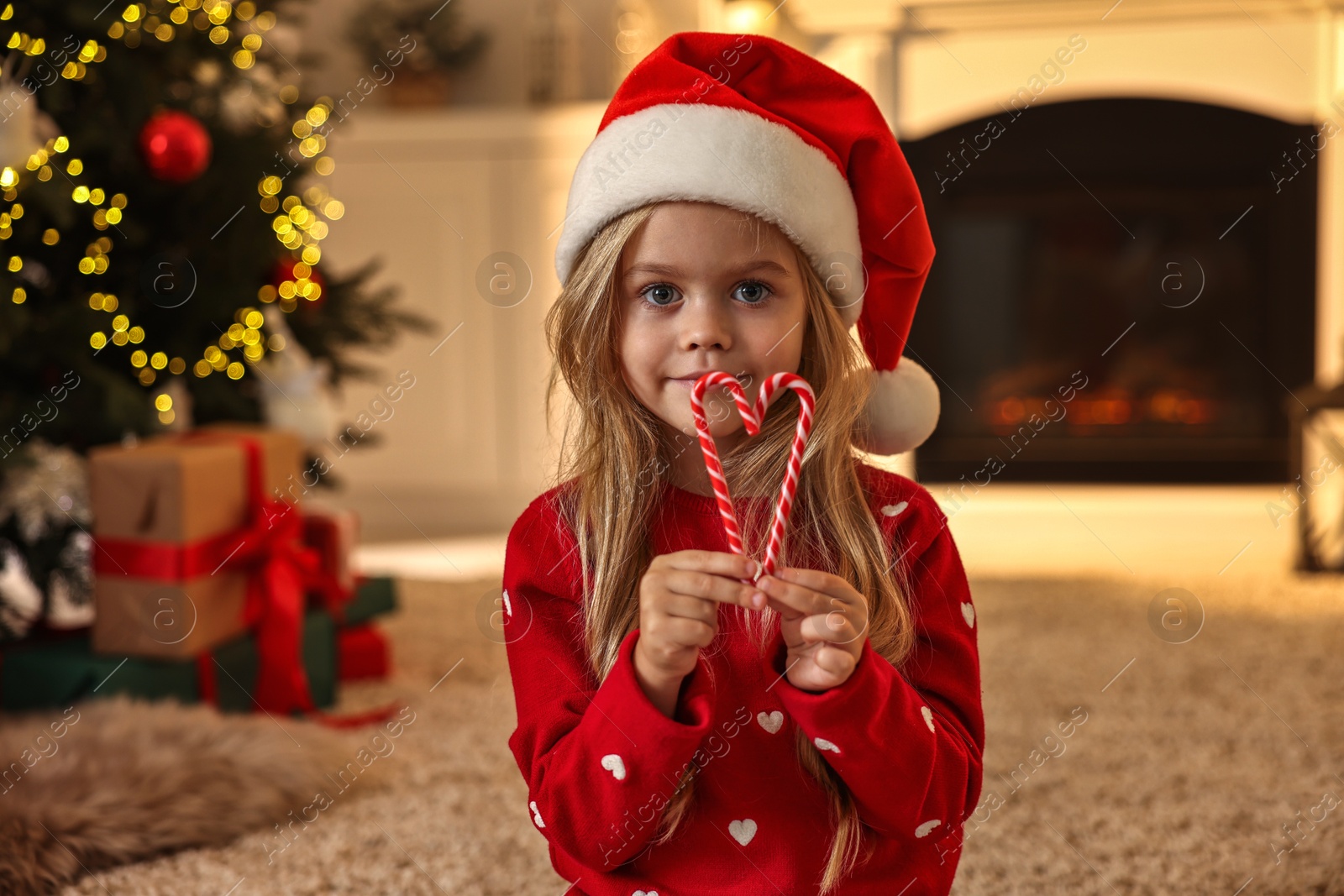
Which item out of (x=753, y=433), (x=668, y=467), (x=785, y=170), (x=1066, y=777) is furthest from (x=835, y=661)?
(x=1066, y=777)

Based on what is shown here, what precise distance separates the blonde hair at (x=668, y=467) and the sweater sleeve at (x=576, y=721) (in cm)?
2

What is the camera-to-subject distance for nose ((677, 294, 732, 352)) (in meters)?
0.84

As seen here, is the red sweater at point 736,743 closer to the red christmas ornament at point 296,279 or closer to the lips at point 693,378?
the lips at point 693,378

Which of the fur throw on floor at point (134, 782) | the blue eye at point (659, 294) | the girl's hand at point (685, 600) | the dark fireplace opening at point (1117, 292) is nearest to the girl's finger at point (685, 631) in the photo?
the girl's hand at point (685, 600)

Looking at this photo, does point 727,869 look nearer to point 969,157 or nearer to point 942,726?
point 942,726

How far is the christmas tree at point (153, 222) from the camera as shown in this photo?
1.69 m

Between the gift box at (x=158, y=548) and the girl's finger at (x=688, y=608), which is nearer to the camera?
the girl's finger at (x=688, y=608)

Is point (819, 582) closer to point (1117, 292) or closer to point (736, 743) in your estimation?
point (736, 743)

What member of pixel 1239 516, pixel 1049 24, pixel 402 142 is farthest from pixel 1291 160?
pixel 402 142

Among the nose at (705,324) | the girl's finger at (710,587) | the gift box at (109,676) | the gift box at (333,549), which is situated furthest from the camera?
the gift box at (333,549)

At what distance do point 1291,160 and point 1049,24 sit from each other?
78 cm

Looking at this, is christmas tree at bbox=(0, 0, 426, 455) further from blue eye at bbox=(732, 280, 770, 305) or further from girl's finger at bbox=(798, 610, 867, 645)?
girl's finger at bbox=(798, 610, 867, 645)

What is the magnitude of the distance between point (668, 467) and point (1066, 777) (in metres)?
0.96

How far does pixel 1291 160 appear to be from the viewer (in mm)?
3332
